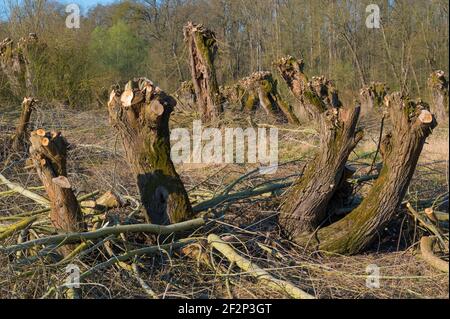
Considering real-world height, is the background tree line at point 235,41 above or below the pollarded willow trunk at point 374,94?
above

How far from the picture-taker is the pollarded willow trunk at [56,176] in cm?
342

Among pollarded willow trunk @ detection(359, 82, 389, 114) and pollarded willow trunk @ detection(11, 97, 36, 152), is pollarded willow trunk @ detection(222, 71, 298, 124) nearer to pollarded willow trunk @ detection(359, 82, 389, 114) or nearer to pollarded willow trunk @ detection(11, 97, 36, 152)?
pollarded willow trunk @ detection(359, 82, 389, 114)

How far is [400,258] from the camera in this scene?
3.85 meters

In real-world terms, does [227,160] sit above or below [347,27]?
below

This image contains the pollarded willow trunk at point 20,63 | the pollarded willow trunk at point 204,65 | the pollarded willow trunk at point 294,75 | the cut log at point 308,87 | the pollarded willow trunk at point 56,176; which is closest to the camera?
the pollarded willow trunk at point 56,176

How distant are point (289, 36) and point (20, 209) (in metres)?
18.5

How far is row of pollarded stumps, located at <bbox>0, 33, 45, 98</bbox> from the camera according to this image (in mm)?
12195

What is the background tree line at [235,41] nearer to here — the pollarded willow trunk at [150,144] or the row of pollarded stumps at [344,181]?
the row of pollarded stumps at [344,181]

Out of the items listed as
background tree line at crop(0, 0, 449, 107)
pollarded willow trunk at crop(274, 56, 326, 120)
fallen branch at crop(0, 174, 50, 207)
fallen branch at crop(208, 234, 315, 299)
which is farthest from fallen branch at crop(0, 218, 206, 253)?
pollarded willow trunk at crop(274, 56, 326, 120)

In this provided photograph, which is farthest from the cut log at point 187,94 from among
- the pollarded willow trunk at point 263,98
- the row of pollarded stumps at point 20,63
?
the row of pollarded stumps at point 20,63

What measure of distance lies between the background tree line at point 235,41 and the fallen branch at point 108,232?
483 cm

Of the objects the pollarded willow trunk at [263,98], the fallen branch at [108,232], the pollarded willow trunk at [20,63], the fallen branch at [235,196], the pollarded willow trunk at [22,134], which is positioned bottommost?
the fallen branch at [108,232]

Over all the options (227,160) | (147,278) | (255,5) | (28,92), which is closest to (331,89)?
(227,160)

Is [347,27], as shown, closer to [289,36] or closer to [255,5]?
[289,36]
